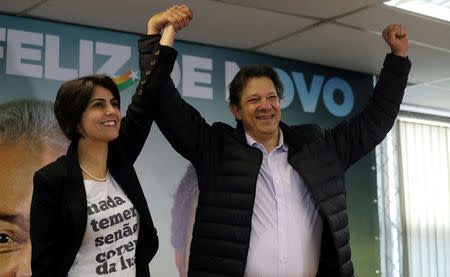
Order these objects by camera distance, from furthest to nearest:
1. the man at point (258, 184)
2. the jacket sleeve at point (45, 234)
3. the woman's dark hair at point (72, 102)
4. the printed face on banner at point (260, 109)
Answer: the printed face on banner at point (260, 109)
the man at point (258, 184)
the woman's dark hair at point (72, 102)
the jacket sleeve at point (45, 234)

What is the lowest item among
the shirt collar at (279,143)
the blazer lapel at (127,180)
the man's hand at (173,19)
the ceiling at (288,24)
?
the blazer lapel at (127,180)

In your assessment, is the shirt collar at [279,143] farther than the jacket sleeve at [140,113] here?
Yes

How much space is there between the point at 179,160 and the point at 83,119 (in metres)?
1.81

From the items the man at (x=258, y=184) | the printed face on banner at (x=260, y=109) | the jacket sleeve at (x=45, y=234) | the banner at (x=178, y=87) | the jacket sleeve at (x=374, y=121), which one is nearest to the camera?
the jacket sleeve at (x=45, y=234)

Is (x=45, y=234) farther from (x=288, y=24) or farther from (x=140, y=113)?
(x=288, y=24)

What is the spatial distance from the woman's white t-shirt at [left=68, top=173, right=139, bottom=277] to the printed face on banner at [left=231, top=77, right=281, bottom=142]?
0.58 m

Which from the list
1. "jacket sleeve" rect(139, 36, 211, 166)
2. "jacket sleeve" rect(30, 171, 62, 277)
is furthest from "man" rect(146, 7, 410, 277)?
"jacket sleeve" rect(30, 171, 62, 277)

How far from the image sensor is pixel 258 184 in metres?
1.95

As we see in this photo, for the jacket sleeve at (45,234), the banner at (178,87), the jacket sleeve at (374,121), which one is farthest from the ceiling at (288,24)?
the jacket sleeve at (45,234)

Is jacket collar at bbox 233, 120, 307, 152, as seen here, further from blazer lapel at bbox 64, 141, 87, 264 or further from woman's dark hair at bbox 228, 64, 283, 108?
blazer lapel at bbox 64, 141, 87, 264

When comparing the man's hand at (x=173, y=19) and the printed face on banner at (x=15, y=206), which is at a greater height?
the man's hand at (x=173, y=19)

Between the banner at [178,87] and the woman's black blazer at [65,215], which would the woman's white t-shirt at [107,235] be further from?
the banner at [178,87]

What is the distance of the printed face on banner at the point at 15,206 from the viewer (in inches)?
112

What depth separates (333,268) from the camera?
6.41 ft
